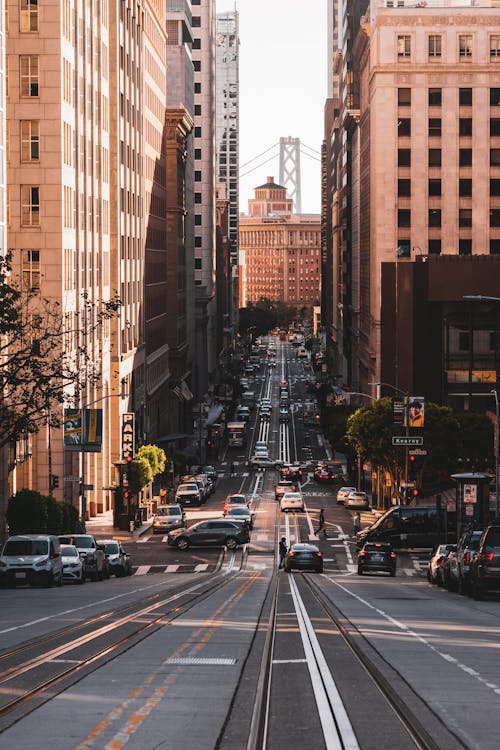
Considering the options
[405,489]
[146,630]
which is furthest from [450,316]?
[146,630]

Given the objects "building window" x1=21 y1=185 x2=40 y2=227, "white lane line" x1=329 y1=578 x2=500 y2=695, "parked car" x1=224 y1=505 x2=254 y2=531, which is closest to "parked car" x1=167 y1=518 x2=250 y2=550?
"parked car" x1=224 y1=505 x2=254 y2=531

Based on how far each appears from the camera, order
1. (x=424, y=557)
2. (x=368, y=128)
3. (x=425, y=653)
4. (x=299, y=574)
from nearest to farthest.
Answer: (x=425, y=653), (x=299, y=574), (x=424, y=557), (x=368, y=128)

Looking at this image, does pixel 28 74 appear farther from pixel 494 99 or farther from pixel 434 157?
pixel 494 99

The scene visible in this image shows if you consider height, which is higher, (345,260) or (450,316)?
(345,260)

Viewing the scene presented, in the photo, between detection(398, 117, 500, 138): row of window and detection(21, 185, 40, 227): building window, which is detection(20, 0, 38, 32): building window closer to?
detection(21, 185, 40, 227): building window

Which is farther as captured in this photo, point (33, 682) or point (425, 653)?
point (425, 653)

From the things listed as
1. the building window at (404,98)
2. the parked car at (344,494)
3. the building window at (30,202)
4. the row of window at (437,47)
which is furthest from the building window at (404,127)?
the building window at (30,202)

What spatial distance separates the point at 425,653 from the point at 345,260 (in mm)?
179850

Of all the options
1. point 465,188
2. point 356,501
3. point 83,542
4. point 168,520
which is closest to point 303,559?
point 83,542

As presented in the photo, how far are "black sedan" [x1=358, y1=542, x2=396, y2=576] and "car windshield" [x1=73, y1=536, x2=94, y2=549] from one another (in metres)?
12.9

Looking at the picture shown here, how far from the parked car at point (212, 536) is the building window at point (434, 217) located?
7015 centimetres

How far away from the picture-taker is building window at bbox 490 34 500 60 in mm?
136250

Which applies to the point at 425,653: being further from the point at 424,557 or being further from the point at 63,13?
the point at 63,13

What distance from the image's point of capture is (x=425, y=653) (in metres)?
21.1
